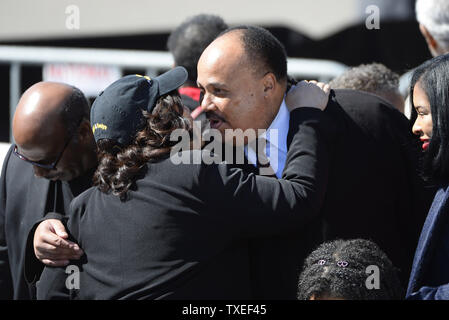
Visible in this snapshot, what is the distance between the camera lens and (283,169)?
8.06 ft

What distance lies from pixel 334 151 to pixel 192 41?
1.71m

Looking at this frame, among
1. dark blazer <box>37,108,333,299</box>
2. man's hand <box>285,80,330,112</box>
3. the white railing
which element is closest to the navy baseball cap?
dark blazer <box>37,108,333,299</box>

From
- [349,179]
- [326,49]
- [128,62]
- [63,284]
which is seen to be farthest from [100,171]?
[326,49]

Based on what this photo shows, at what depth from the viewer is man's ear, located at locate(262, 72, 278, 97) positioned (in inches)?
101

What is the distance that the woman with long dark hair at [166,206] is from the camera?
2.24 m

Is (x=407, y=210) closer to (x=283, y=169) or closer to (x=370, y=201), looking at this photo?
(x=370, y=201)

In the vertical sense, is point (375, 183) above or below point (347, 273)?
above

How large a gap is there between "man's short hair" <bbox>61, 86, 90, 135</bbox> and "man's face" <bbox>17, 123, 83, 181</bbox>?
0.03 metres

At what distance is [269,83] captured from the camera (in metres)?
2.57

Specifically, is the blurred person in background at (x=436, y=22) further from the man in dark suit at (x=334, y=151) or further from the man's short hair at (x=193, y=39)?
the man's short hair at (x=193, y=39)

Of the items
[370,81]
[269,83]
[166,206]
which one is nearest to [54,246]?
[166,206]

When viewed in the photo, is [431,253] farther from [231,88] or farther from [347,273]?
[231,88]

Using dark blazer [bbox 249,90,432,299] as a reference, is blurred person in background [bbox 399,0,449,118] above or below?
above

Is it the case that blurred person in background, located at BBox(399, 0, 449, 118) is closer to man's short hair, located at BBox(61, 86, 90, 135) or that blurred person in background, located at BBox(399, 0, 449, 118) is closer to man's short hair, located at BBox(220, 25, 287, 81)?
Answer: man's short hair, located at BBox(220, 25, 287, 81)
